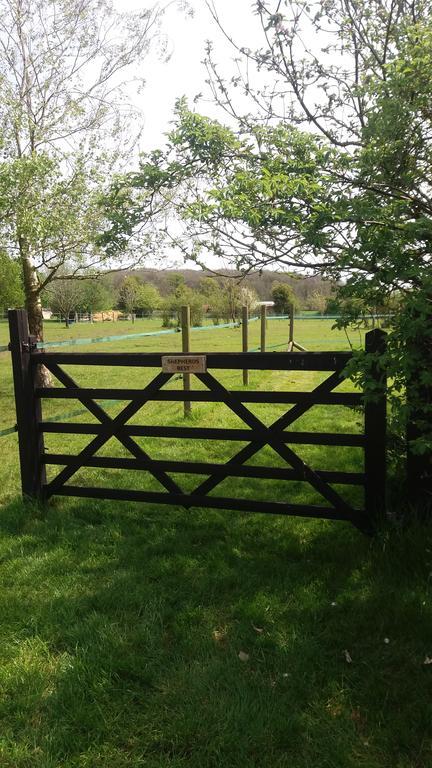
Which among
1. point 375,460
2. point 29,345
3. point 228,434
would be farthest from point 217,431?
point 29,345

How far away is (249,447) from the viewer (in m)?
4.20

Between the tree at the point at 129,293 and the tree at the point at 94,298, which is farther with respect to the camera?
the tree at the point at 129,293

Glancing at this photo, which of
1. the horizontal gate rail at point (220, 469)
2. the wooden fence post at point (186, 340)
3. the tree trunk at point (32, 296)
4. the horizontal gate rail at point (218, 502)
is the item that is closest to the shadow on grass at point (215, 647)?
the horizontal gate rail at point (218, 502)

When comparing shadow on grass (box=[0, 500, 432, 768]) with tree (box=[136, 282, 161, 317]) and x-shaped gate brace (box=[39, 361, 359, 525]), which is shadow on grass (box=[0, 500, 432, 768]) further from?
tree (box=[136, 282, 161, 317])

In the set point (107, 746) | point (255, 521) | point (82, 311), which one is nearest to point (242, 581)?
point (255, 521)

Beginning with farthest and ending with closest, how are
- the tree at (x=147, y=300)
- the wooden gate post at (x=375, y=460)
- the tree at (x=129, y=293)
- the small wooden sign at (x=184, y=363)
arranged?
the tree at (x=129, y=293)
the tree at (x=147, y=300)
the small wooden sign at (x=184, y=363)
the wooden gate post at (x=375, y=460)

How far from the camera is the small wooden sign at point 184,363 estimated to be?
13.8ft

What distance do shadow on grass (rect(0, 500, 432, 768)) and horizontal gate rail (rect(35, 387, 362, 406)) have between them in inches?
43.2

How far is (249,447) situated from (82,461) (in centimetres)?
163

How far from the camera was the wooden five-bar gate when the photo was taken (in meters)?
3.90

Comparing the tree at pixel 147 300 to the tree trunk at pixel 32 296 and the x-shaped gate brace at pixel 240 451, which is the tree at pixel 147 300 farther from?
the x-shaped gate brace at pixel 240 451

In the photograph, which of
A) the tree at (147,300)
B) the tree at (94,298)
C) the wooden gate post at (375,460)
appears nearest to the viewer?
the wooden gate post at (375,460)

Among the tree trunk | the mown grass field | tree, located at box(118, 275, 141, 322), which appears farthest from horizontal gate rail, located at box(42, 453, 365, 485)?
tree, located at box(118, 275, 141, 322)

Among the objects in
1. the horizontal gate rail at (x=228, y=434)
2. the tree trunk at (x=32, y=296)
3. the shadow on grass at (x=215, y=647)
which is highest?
the tree trunk at (x=32, y=296)
